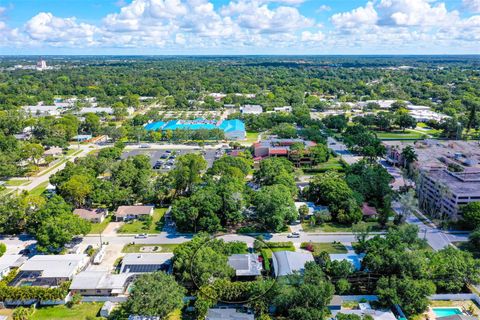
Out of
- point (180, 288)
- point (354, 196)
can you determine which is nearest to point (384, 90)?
point (354, 196)

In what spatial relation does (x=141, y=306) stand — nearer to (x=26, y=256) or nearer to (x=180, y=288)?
(x=180, y=288)

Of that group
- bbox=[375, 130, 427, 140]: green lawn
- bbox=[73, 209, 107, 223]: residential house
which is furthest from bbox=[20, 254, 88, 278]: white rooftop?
bbox=[375, 130, 427, 140]: green lawn

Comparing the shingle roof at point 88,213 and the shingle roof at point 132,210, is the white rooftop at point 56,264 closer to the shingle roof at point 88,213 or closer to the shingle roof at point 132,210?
the shingle roof at point 88,213

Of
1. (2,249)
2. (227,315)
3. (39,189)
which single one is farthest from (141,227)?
(39,189)

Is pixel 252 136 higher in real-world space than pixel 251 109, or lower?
lower

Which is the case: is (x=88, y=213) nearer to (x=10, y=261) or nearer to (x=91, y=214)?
(x=91, y=214)
